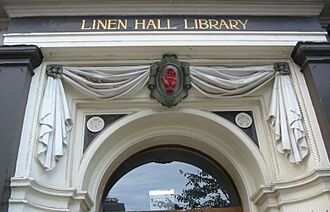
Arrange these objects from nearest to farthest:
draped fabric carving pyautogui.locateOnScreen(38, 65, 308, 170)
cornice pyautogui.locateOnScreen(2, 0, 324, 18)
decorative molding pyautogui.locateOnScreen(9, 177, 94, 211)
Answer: decorative molding pyautogui.locateOnScreen(9, 177, 94, 211) → draped fabric carving pyautogui.locateOnScreen(38, 65, 308, 170) → cornice pyautogui.locateOnScreen(2, 0, 324, 18)

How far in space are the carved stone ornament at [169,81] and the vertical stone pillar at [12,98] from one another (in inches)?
72.6

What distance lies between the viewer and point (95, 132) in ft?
20.1

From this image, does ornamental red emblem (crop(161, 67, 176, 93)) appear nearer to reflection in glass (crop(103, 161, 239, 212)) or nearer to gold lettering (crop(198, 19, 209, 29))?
gold lettering (crop(198, 19, 209, 29))

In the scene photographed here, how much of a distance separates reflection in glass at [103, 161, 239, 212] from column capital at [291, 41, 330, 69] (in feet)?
8.36

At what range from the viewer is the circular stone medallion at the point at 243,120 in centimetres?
624

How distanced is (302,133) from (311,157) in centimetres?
37

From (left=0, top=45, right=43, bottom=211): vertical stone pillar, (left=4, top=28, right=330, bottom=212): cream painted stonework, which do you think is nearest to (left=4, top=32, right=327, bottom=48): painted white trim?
(left=4, top=28, right=330, bottom=212): cream painted stonework

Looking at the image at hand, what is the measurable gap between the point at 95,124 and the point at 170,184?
169 cm

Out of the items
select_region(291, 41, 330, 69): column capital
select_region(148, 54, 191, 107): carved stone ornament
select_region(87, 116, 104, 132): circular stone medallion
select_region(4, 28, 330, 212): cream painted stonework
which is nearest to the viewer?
select_region(4, 28, 330, 212): cream painted stonework

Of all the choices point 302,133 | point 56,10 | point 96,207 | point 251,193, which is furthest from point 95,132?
point 302,133

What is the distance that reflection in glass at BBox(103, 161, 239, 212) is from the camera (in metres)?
6.41

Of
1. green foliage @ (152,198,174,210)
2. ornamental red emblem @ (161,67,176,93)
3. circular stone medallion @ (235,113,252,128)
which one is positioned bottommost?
green foliage @ (152,198,174,210)

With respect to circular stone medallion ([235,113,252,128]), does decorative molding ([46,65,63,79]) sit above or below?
above

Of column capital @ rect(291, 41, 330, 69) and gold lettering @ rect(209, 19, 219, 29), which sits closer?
column capital @ rect(291, 41, 330, 69)
